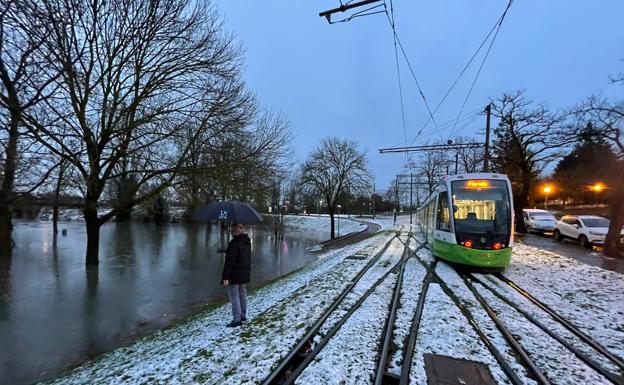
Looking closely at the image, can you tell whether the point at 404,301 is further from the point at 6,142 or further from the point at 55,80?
the point at 6,142

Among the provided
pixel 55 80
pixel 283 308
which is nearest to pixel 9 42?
pixel 55 80

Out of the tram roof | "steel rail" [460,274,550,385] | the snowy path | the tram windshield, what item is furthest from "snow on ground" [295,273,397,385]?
the tram roof

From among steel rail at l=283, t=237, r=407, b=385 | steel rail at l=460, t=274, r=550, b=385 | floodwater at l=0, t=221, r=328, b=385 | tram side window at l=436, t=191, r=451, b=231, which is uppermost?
tram side window at l=436, t=191, r=451, b=231

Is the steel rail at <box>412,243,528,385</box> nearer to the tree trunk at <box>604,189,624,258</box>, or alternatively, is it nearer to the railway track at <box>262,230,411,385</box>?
the railway track at <box>262,230,411,385</box>

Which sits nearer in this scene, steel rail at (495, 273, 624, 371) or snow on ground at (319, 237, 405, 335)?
steel rail at (495, 273, 624, 371)

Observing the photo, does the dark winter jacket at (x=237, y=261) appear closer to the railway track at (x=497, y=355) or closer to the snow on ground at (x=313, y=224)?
the railway track at (x=497, y=355)

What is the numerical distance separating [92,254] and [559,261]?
19828mm

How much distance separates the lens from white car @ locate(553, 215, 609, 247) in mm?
18203

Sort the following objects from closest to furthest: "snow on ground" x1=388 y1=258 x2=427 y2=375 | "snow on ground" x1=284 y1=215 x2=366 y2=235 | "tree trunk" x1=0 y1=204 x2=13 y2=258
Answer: "snow on ground" x1=388 y1=258 x2=427 y2=375
"tree trunk" x1=0 y1=204 x2=13 y2=258
"snow on ground" x1=284 y1=215 x2=366 y2=235

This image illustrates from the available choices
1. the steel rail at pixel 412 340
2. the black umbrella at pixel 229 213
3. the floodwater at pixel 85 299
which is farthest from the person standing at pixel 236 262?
the steel rail at pixel 412 340

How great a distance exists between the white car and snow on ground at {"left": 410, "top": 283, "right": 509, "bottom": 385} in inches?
662

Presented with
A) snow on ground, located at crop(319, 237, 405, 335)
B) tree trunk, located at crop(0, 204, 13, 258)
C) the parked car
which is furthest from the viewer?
the parked car

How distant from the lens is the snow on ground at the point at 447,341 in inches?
173

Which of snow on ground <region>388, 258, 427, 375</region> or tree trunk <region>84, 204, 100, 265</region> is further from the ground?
tree trunk <region>84, 204, 100, 265</region>
